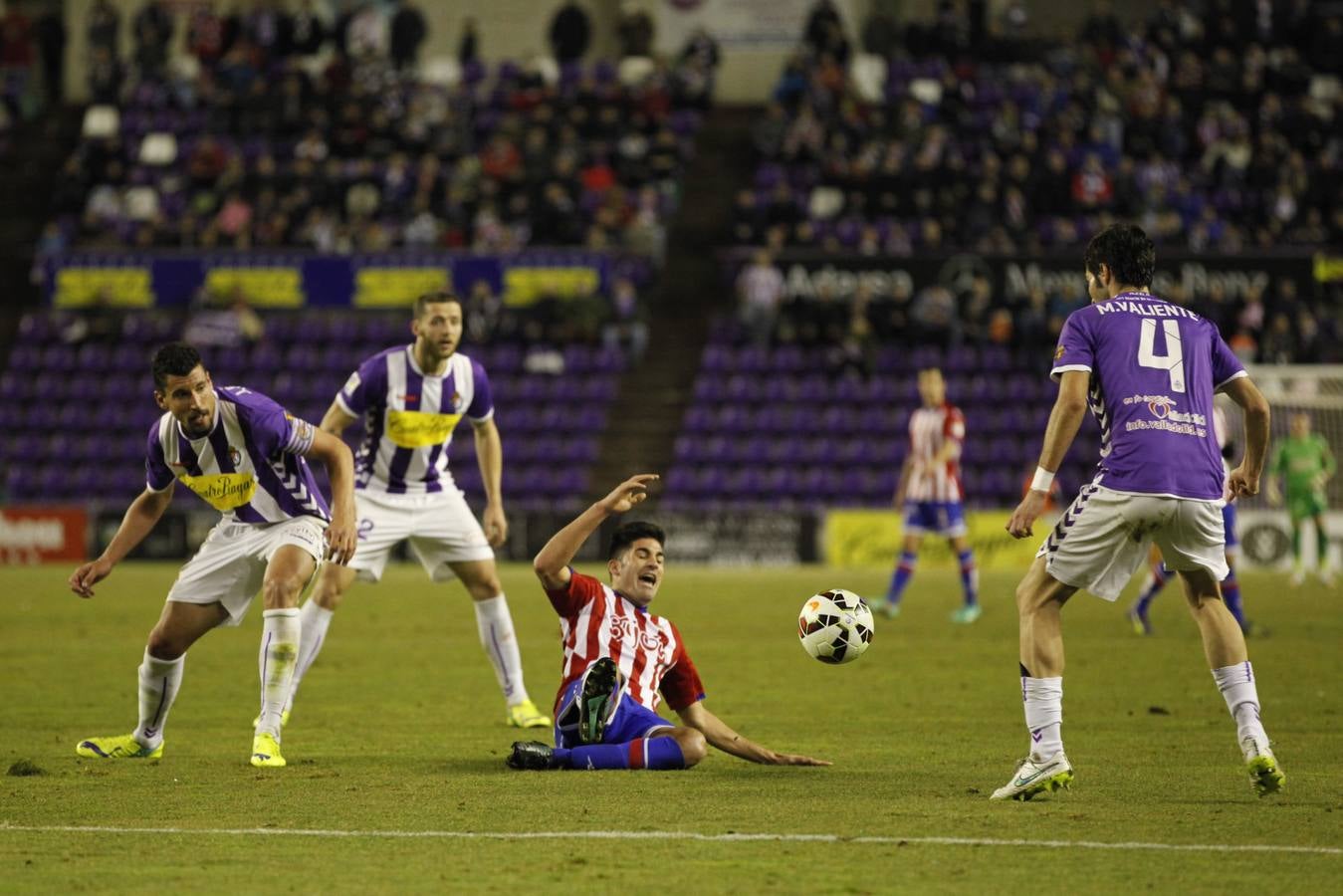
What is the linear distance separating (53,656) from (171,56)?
27871mm

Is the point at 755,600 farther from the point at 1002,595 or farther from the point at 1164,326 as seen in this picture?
the point at 1164,326

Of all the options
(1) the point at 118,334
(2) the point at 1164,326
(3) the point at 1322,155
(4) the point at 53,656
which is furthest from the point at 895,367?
(2) the point at 1164,326

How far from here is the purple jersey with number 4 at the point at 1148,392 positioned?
7273 millimetres

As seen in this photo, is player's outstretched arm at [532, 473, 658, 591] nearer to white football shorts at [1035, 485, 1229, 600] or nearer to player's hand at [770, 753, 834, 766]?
player's hand at [770, 753, 834, 766]

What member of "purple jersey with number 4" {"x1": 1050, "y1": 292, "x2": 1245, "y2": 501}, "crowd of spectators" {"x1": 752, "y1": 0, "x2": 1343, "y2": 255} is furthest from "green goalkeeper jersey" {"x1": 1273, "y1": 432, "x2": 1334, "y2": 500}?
"purple jersey with number 4" {"x1": 1050, "y1": 292, "x2": 1245, "y2": 501}

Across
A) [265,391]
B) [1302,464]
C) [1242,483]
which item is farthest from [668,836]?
[265,391]

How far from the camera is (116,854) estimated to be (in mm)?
6242

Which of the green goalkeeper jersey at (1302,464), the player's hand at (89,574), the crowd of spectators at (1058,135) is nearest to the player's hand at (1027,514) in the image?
the player's hand at (89,574)

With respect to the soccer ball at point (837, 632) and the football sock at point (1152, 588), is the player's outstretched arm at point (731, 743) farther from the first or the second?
the football sock at point (1152, 588)

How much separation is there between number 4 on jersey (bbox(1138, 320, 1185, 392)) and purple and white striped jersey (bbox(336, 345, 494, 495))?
4239mm

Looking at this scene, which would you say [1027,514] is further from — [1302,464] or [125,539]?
[1302,464]

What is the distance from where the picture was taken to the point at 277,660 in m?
8.66

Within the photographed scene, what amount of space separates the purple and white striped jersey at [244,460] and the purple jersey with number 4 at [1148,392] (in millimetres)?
3630

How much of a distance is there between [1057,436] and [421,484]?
4.42 meters
